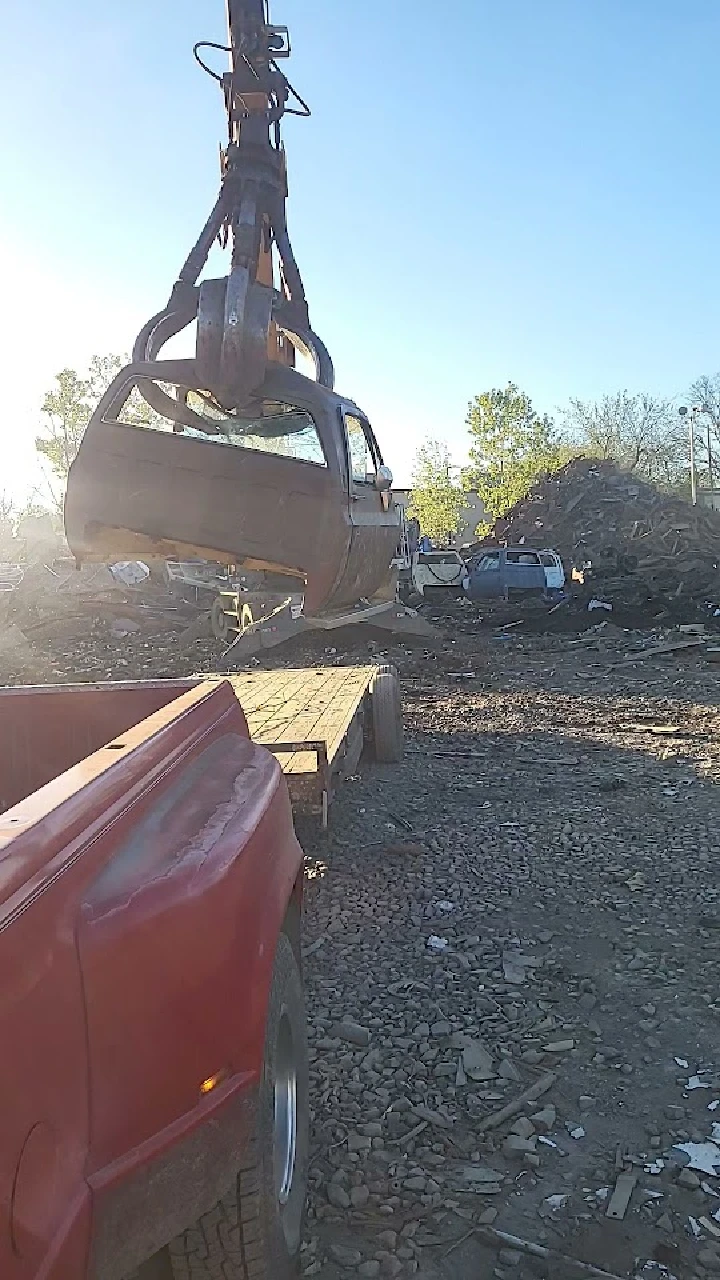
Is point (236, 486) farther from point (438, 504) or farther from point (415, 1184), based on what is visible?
point (438, 504)

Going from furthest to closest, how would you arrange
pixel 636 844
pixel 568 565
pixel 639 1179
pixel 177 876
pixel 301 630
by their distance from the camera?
pixel 568 565 < pixel 301 630 < pixel 636 844 < pixel 639 1179 < pixel 177 876

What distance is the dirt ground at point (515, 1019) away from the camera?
3.06 m

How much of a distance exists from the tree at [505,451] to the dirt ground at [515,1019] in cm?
4084

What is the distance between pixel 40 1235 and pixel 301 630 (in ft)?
52.7

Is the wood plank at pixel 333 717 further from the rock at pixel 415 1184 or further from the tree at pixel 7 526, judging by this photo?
the tree at pixel 7 526

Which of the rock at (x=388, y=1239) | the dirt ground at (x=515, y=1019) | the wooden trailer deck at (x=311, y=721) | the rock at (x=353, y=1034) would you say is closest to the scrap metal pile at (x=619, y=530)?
the wooden trailer deck at (x=311, y=721)

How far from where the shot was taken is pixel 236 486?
5.72 m

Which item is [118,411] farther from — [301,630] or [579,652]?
[579,652]

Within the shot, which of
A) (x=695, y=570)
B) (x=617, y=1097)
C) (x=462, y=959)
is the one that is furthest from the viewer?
(x=695, y=570)

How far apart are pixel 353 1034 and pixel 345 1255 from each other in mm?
1203

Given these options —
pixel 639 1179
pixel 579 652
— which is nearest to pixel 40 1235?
pixel 639 1179

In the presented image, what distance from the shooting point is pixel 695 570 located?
2883cm

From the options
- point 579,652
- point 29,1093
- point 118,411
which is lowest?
point 579,652

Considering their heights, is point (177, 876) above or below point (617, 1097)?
above
